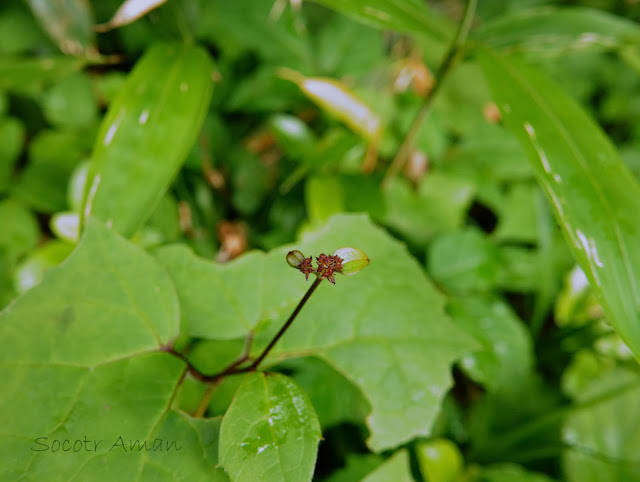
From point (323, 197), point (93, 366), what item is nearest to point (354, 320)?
point (93, 366)

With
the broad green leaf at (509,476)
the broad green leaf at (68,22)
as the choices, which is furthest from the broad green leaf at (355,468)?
the broad green leaf at (68,22)

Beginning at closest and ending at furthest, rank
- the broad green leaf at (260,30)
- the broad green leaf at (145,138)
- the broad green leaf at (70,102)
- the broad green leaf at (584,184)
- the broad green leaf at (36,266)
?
the broad green leaf at (584,184) < the broad green leaf at (145,138) < the broad green leaf at (36,266) < the broad green leaf at (70,102) < the broad green leaf at (260,30)

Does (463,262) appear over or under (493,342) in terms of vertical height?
over

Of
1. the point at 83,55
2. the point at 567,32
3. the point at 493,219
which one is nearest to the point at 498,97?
the point at 567,32

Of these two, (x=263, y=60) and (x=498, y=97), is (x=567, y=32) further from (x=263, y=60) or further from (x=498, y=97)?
(x=263, y=60)

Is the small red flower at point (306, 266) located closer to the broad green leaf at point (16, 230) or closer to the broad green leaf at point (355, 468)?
the broad green leaf at point (355, 468)

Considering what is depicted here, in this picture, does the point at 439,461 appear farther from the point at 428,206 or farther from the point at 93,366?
the point at 93,366

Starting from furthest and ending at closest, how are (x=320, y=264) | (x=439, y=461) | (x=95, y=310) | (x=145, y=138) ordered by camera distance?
(x=439, y=461)
(x=145, y=138)
(x=95, y=310)
(x=320, y=264)

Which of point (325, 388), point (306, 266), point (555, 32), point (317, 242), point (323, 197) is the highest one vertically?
point (555, 32)
